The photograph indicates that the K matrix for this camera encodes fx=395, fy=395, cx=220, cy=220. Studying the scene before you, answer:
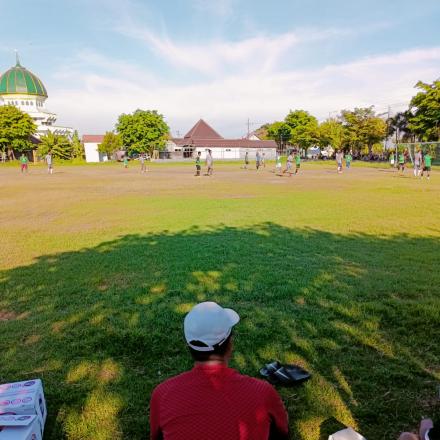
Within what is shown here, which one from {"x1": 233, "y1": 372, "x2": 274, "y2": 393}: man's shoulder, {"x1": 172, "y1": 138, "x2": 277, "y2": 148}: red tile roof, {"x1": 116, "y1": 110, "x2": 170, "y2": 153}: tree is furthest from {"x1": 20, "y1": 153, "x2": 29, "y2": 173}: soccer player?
{"x1": 172, "y1": 138, "x2": 277, "y2": 148}: red tile roof

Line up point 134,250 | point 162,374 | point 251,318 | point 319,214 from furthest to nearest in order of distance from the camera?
point 319,214, point 134,250, point 251,318, point 162,374

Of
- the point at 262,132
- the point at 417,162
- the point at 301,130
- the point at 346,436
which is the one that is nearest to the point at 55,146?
the point at 301,130

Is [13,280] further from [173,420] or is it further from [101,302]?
[173,420]

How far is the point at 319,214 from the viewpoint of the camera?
473 inches

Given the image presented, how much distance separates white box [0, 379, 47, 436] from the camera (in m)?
2.70

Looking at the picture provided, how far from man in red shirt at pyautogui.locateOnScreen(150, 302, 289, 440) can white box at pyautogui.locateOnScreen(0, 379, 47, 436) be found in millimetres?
1171

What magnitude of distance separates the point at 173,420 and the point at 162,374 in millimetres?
1879

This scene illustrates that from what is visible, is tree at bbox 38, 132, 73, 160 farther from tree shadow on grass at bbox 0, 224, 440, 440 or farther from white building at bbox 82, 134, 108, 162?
tree shadow on grass at bbox 0, 224, 440, 440

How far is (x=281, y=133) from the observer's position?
9019cm

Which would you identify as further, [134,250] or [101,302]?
[134,250]

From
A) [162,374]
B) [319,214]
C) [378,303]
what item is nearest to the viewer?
[162,374]

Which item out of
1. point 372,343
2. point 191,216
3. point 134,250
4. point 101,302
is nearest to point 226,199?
point 191,216

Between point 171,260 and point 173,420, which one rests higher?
point 173,420

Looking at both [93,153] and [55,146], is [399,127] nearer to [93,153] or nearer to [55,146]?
[55,146]
